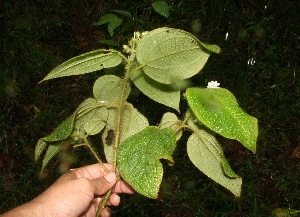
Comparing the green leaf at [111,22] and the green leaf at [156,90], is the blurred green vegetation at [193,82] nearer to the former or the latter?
the green leaf at [111,22]

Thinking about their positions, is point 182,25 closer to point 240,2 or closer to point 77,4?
point 240,2

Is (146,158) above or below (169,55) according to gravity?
below

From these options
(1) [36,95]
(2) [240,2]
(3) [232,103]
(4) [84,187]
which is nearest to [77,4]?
(1) [36,95]

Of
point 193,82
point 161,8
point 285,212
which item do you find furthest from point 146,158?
point 161,8

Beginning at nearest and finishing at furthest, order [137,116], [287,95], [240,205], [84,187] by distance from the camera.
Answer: [137,116] → [84,187] → [240,205] → [287,95]

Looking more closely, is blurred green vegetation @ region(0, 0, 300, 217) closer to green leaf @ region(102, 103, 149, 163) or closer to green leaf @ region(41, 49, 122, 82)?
green leaf @ region(102, 103, 149, 163)

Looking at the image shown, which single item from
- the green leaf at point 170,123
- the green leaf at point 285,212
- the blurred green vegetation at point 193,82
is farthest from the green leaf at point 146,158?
the green leaf at point 285,212

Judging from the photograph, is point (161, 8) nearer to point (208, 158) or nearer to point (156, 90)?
point (156, 90)
